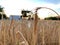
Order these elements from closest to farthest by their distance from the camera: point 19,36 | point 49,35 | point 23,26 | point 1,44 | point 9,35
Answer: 1. point 19,36
2. point 1,44
3. point 9,35
4. point 49,35
5. point 23,26

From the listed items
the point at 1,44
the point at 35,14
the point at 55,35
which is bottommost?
the point at 55,35

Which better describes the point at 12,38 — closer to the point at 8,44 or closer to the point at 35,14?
the point at 8,44

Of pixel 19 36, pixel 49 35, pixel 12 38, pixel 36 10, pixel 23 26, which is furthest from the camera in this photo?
pixel 23 26

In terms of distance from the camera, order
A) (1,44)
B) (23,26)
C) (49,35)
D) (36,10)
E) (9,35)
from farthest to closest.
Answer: (23,26) < (49,35) < (9,35) < (1,44) < (36,10)

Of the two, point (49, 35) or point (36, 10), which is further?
point (49, 35)

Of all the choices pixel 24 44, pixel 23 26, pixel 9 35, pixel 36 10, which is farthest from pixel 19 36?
pixel 23 26

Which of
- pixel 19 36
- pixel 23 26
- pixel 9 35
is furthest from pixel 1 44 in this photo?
pixel 23 26

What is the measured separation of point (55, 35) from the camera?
2125 mm

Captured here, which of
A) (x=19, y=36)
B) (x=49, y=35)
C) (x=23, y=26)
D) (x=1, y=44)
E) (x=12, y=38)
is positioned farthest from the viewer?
(x=23, y=26)

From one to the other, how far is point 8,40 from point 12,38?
15 centimetres

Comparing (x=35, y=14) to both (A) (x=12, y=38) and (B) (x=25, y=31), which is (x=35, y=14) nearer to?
(A) (x=12, y=38)

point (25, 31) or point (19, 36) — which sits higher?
point (19, 36)

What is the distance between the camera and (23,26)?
2.31 metres

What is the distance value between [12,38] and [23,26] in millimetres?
788
